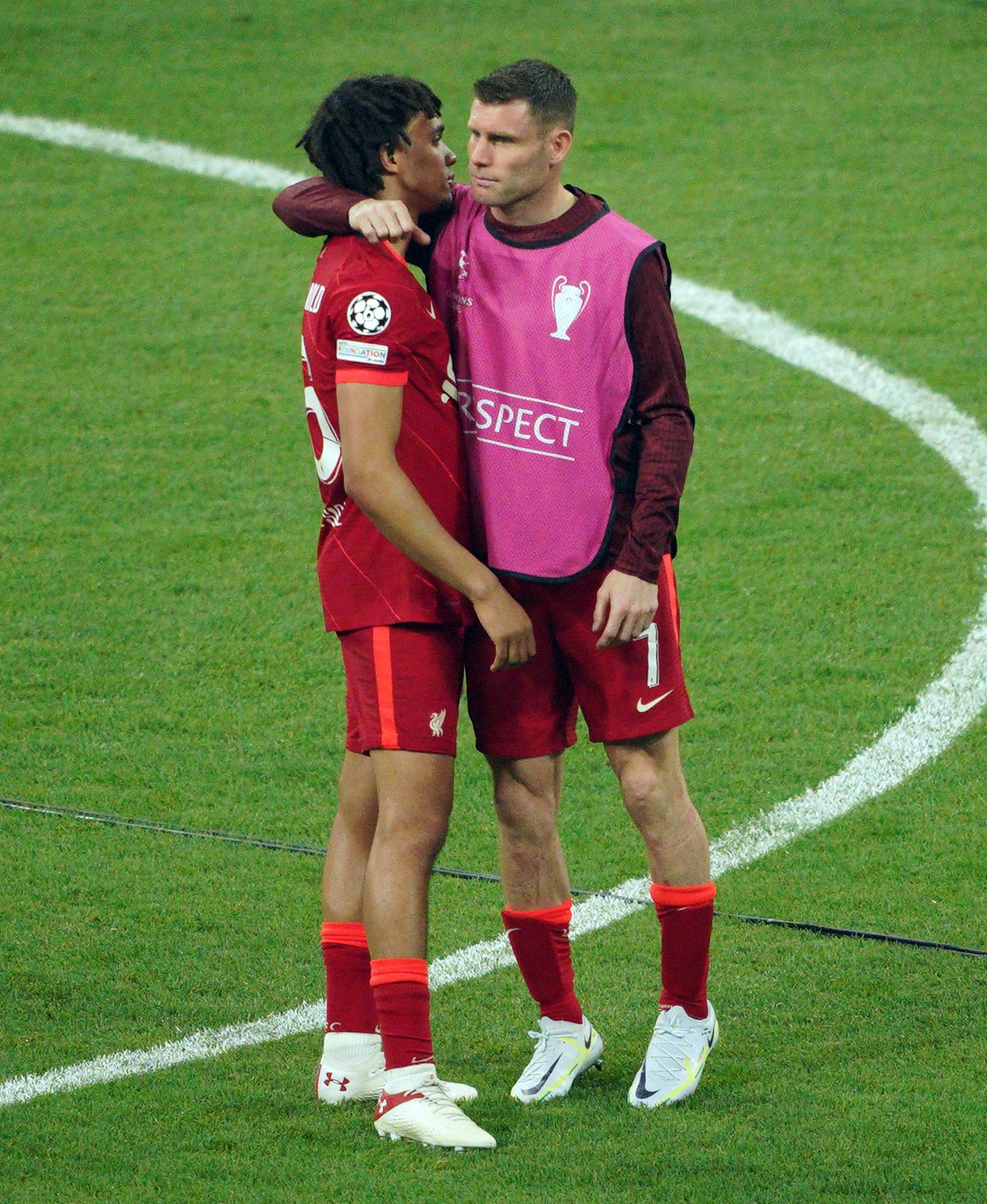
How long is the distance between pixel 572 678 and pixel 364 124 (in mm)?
1061

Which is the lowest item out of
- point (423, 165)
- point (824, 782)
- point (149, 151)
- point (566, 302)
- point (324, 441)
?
point (824, 782)

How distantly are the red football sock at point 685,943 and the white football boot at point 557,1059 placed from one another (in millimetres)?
164

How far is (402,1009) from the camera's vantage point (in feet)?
11.0

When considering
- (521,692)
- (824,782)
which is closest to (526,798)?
(521,692)

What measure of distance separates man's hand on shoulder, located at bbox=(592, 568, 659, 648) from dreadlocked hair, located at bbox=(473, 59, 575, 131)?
811mm

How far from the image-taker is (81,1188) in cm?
314

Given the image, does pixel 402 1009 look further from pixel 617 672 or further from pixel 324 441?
pixel 324 441

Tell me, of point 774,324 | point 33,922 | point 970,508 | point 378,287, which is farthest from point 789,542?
point 378,287

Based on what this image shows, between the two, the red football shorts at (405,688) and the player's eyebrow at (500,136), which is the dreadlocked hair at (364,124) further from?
the red football shorts at (405,688)

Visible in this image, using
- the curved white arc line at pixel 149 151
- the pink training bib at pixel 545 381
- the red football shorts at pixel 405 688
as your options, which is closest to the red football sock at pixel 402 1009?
the red football shorts at pixel 405 688

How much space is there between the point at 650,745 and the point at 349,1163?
905 mm

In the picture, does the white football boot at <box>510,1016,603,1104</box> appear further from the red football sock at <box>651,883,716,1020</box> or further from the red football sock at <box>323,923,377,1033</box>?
the red football sock at <box>323,923,377,1033</box>

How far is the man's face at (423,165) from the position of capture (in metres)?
3.43

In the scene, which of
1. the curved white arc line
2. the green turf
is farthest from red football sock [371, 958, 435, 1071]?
the curved white arc line
